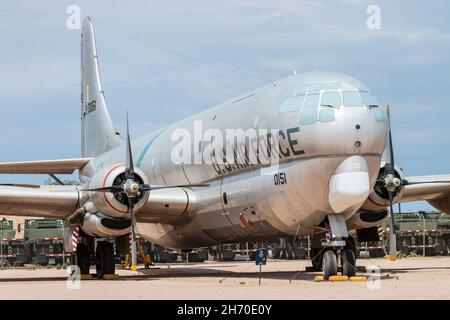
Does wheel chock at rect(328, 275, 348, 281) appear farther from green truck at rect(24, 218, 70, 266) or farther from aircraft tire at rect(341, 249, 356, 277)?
green truck at rect(24, 218, 70, 266)

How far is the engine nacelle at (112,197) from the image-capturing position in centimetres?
2144

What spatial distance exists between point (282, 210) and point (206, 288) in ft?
12.6

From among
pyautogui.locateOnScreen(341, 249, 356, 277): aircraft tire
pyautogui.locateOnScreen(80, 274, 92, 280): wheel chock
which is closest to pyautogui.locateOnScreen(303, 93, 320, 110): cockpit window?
pyautogui.locateOnScreen(341, 249, 356, 277): aircraft tire

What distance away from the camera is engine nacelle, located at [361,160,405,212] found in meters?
22.0

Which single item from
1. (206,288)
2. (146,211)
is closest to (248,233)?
(146,211)

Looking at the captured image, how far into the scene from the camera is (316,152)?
1859 cm

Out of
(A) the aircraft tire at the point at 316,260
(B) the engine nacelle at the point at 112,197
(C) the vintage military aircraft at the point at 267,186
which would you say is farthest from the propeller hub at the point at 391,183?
(B) the engine nacelle at the point at 112,197

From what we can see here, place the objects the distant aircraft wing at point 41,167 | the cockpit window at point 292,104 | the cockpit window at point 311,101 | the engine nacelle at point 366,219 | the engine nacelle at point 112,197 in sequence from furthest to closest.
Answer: the distant aircraft wing at point 41,167 → the engine nacelle at point 366,219 → the engine nacelle at point 112,197 → the cockpit window at point 292,104 → the cockpit window at point 311,101

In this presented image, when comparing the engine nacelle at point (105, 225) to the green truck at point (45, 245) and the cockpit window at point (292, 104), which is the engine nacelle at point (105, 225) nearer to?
the cockpit window at point (292, 104)

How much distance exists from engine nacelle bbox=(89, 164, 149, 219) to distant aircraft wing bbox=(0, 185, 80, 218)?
1435mm

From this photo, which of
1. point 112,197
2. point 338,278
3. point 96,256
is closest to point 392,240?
point 338,278

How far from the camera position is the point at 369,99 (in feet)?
63.0

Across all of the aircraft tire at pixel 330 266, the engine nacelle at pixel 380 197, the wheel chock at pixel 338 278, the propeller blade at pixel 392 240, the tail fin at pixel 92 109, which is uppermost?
the tail fin at pixel 92 109

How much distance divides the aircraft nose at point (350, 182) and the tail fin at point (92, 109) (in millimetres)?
15537
